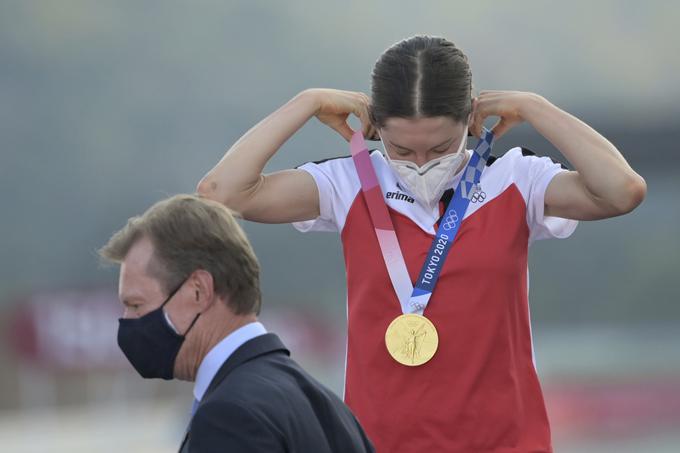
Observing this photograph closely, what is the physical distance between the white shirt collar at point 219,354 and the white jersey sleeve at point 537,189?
3.27 feet

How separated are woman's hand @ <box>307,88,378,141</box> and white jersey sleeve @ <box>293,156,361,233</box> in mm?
104

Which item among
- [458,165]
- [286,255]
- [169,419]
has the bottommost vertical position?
[286,255]

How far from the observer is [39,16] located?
41.9m

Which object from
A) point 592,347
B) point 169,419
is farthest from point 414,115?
point 592,347

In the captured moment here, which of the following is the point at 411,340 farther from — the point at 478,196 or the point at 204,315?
the point at 204,315

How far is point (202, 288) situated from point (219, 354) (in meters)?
0.14

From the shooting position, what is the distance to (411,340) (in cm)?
345

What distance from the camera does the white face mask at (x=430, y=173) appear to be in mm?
3561

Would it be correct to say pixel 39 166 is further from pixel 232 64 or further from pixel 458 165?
pixel 458 165

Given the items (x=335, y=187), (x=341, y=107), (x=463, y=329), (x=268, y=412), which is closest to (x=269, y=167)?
(x=341, y=107)

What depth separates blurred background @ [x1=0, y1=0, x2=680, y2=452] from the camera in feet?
65.8

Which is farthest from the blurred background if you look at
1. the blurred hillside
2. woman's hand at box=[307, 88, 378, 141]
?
woman's hand at box=[307, 88, 378, 141]

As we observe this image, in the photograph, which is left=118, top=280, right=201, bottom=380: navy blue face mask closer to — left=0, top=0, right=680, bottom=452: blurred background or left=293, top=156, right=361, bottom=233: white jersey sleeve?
left=293, top=156, right=361, bottom=233: white jersey sleeve

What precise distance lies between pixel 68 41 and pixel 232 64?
16.3 feet
